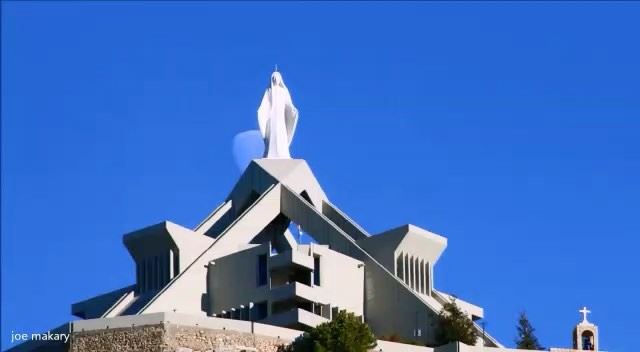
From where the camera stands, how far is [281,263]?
83438 mm

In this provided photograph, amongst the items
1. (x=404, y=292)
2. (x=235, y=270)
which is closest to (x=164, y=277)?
(x=235, y=270)

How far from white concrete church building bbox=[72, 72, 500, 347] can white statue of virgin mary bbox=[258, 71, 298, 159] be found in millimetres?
40

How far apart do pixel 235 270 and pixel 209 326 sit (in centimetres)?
877

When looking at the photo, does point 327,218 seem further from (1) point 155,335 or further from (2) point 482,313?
(1) point 155,335

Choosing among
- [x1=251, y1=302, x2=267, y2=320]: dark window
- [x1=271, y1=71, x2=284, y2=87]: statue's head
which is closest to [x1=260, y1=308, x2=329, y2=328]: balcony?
[x1=251, y1=302, x2=267, y2=320]: dark window

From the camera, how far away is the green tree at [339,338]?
7531 cm

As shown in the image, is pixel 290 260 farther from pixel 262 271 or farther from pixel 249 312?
pixel 249 312

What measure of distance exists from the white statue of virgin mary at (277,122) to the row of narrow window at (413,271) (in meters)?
7.10

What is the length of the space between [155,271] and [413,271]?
978 centimetres

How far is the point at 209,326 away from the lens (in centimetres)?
7625

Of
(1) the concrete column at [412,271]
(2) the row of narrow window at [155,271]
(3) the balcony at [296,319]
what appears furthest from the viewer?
(1) the concrete column at [412,271]

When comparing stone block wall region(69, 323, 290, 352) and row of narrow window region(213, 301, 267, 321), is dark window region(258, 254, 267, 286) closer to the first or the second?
row of narrow window region(213, 301, 267, 321)

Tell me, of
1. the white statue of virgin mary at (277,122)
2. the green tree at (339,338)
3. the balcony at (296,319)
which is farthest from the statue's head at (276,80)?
the green tree at (339,338)

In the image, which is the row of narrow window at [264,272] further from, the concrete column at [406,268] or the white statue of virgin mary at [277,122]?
the white statue of virgin mary at [277,122]
